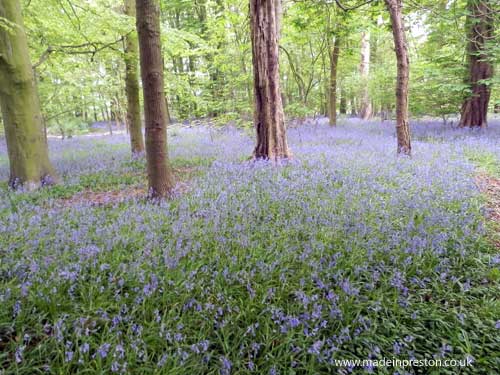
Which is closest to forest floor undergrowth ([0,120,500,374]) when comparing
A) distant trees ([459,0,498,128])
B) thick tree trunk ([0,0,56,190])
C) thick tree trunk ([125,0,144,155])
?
thick tree trunk ([0,0,56,190])

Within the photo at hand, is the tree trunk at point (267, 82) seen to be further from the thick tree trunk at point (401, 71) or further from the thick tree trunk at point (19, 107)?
the thick tree trunk at point (19, 107)

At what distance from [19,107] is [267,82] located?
4917mm

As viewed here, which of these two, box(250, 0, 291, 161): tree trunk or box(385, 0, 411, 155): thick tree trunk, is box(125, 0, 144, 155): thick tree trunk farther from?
box(385, 0, 411, 155): thick tree trunk

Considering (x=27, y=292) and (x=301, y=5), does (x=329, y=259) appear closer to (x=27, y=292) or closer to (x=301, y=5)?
(x=27, y=292)

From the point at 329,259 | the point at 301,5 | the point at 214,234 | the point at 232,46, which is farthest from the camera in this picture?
the point at 232,46

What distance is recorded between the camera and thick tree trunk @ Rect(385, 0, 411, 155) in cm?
701

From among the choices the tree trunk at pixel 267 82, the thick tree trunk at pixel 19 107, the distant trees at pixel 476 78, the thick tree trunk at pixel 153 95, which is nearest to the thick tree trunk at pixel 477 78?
the distant trees at pixel 476 78

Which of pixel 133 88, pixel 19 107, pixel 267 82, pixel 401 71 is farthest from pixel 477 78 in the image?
pixel 19 107

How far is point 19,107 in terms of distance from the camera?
226 inches

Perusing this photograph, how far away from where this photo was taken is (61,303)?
7.65ft

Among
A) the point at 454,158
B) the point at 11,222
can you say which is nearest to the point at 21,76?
the point at 11,222

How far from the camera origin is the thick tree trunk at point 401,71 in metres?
7.01

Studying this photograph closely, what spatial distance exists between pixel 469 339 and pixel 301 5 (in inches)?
387

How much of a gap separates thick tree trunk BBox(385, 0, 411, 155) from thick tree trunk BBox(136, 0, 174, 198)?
5.46 m
